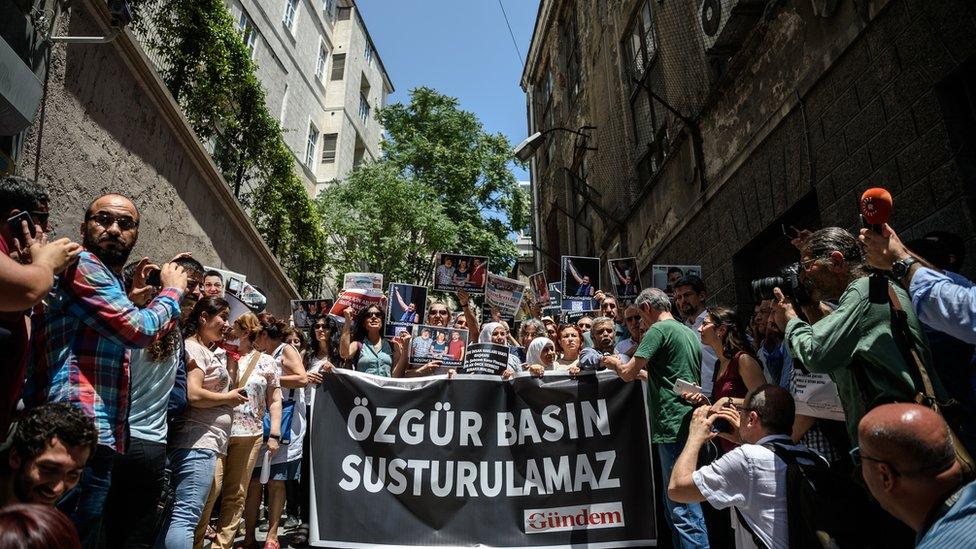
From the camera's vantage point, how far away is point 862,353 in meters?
2.84

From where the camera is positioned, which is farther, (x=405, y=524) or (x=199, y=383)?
(x=405, y=524)

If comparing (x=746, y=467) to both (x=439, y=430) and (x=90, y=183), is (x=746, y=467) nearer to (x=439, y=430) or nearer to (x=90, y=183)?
(x=439, y=430)

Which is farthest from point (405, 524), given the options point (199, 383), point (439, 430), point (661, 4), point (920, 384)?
point (661, 4)

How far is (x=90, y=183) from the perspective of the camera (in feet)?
23.3

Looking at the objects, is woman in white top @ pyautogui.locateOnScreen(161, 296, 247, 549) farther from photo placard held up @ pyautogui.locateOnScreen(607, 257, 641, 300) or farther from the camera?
photo placard held up @ pyautogui.locateOnScreen(607, 257, 641, 300)

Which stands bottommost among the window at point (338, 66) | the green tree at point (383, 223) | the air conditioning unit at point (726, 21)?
the air conditioning unit at point (726, 21)

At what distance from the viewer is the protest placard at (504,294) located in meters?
8.05

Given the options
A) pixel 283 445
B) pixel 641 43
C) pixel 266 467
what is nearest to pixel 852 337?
pixel 266 467

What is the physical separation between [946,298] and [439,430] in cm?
365

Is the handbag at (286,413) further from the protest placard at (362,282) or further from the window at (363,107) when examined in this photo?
the window at (363,107)

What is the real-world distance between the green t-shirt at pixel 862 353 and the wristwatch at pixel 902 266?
8.1 inches

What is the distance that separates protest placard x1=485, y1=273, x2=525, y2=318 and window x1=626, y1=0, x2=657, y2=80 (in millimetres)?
6514

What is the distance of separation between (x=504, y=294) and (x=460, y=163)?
16.7 metres

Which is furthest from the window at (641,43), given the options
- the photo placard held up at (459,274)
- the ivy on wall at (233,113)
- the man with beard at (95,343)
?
the man with beard at (95,343)
